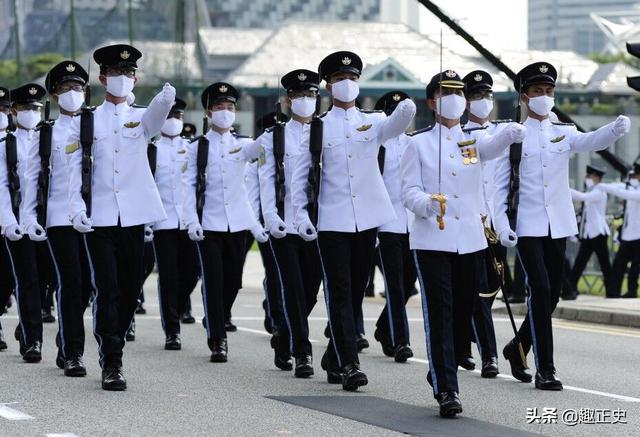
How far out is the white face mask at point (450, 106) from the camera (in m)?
10.8

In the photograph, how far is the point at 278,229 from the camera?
13.0m

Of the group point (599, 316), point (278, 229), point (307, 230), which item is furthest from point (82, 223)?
point (599, 316)

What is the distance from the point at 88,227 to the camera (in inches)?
464

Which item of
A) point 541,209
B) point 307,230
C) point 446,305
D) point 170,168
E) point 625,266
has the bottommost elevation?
point 625,266

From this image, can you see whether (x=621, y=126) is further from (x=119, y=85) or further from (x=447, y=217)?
(x=119, y=85)

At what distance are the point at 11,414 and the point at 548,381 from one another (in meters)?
3.62

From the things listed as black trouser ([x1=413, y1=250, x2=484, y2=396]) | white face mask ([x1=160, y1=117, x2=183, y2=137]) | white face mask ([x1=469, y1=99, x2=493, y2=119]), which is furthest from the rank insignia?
white face mask ([x1=160, y1=117, x2=183, y2=137])

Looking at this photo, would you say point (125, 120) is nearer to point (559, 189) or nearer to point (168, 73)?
point (559, 189)

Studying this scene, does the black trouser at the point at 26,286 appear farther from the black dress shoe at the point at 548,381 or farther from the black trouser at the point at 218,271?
the black dress shoe at the point at 548,381

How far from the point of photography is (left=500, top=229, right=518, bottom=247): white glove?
11908 mm

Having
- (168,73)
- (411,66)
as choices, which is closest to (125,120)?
(168,73)

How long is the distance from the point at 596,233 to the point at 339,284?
38.8 feet

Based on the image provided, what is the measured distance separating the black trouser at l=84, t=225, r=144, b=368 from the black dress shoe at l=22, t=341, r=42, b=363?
1.90 meters

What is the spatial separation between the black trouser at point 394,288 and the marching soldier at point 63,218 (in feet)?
8.07
